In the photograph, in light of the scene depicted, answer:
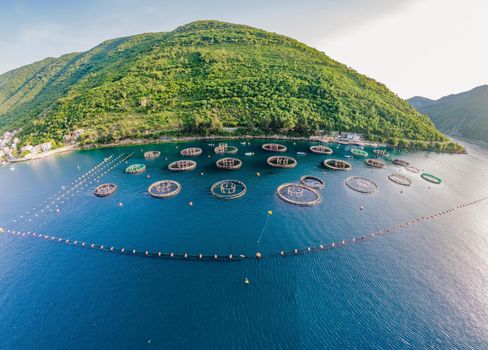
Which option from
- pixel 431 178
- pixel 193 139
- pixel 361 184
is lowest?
pixel 431 178

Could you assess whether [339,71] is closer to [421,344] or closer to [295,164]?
[295,164]

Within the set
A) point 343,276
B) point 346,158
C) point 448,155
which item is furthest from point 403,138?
point 343,276

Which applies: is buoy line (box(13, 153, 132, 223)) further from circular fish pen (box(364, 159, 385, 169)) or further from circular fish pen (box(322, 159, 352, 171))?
circular fish pen (box(364, 159, 385, 169))

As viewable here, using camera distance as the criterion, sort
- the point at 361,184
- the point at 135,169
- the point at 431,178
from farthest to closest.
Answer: the point at 431,178 → the point at 135,169 → the point at 361,184

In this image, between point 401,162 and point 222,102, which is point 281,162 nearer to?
point 401,162

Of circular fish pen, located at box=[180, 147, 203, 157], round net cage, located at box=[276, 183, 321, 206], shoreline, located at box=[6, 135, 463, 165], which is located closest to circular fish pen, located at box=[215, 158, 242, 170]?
circular fish pen, located at box=[180, 147, 203, 157]

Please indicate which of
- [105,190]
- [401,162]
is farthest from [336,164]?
[105,190]

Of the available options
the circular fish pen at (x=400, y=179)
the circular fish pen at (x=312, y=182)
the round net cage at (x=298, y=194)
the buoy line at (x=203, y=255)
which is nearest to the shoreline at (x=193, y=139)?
the circular fish pen at (x=400, y=179)

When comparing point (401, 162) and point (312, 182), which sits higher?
point (401, 162)
